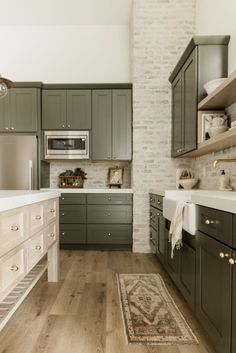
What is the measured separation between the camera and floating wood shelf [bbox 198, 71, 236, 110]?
2322 mm

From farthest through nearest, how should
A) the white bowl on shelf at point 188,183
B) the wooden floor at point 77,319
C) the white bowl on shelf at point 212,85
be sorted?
the white bowl on shelf at point 188,183
the white bowl on shelf at point 212,85
the wooden floor at point 77,319

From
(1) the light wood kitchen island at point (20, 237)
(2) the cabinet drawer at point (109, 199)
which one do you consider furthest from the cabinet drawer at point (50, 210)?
(2) the cabinet drawer at point (109, 199)

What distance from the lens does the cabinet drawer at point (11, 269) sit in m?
1.42

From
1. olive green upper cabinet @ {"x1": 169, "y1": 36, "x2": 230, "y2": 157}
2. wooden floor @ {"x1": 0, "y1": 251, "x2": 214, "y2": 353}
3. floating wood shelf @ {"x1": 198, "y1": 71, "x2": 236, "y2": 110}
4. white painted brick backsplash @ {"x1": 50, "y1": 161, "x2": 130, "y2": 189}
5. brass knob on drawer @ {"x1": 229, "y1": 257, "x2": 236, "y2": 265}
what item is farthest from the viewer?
white painted brick backsplash @ {"x1": 50, "y1": 161, "x2": 130, "y2": 189}

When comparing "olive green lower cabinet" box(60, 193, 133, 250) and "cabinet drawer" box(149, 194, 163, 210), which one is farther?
"olive green lower cabinet" box(60, 193, 133, 250)

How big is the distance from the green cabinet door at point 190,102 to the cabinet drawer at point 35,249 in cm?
188

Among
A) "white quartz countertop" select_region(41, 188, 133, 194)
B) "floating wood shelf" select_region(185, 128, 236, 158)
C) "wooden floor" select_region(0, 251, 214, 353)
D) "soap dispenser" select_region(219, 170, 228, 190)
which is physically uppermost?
"floating wood shelf" select_region(185, 128, 236, 158)

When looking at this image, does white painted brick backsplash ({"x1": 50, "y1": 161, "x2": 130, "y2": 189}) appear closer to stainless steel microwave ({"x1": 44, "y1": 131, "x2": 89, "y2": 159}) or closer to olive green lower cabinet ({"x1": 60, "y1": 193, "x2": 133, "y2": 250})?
stainless steel microwave ({"x1": 44, "y1": 131, "x2": 89, "y2": 159})

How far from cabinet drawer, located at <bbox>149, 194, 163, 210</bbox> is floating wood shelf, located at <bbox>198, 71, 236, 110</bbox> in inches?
43.4

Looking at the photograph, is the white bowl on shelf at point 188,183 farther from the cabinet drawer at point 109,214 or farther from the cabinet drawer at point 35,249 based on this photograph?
the cabinet drawer at point 35,249

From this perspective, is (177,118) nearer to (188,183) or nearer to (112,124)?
(188,183)

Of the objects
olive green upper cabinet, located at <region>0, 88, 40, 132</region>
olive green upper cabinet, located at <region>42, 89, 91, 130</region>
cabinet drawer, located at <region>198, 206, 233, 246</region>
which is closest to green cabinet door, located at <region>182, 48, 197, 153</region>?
cabinet drawer, located at <region>198, 206, 233, 246</region>

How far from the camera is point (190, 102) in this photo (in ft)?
10.6

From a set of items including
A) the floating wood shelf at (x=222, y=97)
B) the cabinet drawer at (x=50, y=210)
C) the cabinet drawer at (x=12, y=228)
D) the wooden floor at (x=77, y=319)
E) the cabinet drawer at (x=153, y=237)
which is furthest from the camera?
the cabinet drawer at (x=153, y=237)
